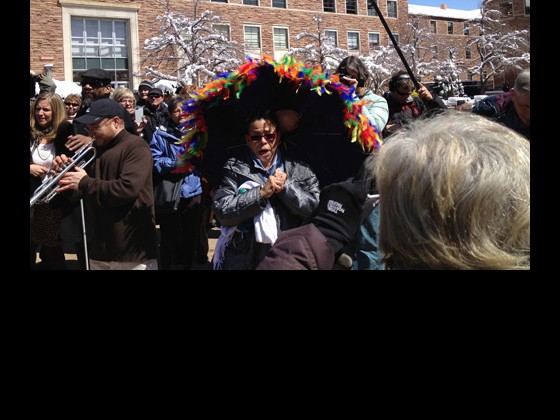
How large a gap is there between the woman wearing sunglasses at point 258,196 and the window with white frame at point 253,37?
125 ft

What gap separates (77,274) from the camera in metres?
1.13

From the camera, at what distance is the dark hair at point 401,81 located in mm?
4686

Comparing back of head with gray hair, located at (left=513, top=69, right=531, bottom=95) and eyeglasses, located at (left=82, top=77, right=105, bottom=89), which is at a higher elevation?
eyeglasses, located at (left=82, top=77, right=105, bottom=89)

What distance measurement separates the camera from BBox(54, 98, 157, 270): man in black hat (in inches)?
147

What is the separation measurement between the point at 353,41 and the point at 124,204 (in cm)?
4377

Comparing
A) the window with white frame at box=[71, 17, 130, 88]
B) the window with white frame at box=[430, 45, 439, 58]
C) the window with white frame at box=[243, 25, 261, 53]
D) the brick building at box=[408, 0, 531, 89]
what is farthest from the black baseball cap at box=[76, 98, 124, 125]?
the window with white frame at box=[430, 45, 439, 58]

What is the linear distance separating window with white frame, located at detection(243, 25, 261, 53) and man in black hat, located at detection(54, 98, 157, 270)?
37.0 meters

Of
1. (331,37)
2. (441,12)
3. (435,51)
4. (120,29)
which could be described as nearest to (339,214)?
(120,29)

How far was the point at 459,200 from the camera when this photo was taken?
114cm

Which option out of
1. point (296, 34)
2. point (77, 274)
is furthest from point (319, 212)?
point (296, 34)

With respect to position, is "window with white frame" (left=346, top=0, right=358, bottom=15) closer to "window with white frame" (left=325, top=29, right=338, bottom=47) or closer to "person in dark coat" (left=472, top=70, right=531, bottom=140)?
"window with white frame" (left=325, top=29, right=338, bottom=47)

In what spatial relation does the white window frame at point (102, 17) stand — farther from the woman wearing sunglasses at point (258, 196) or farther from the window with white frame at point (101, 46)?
the woman wearing sunglasses at point (258, 196)

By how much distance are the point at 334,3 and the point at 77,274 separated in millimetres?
45525

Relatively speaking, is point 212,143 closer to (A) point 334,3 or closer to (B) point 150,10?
(B) point 150,10
